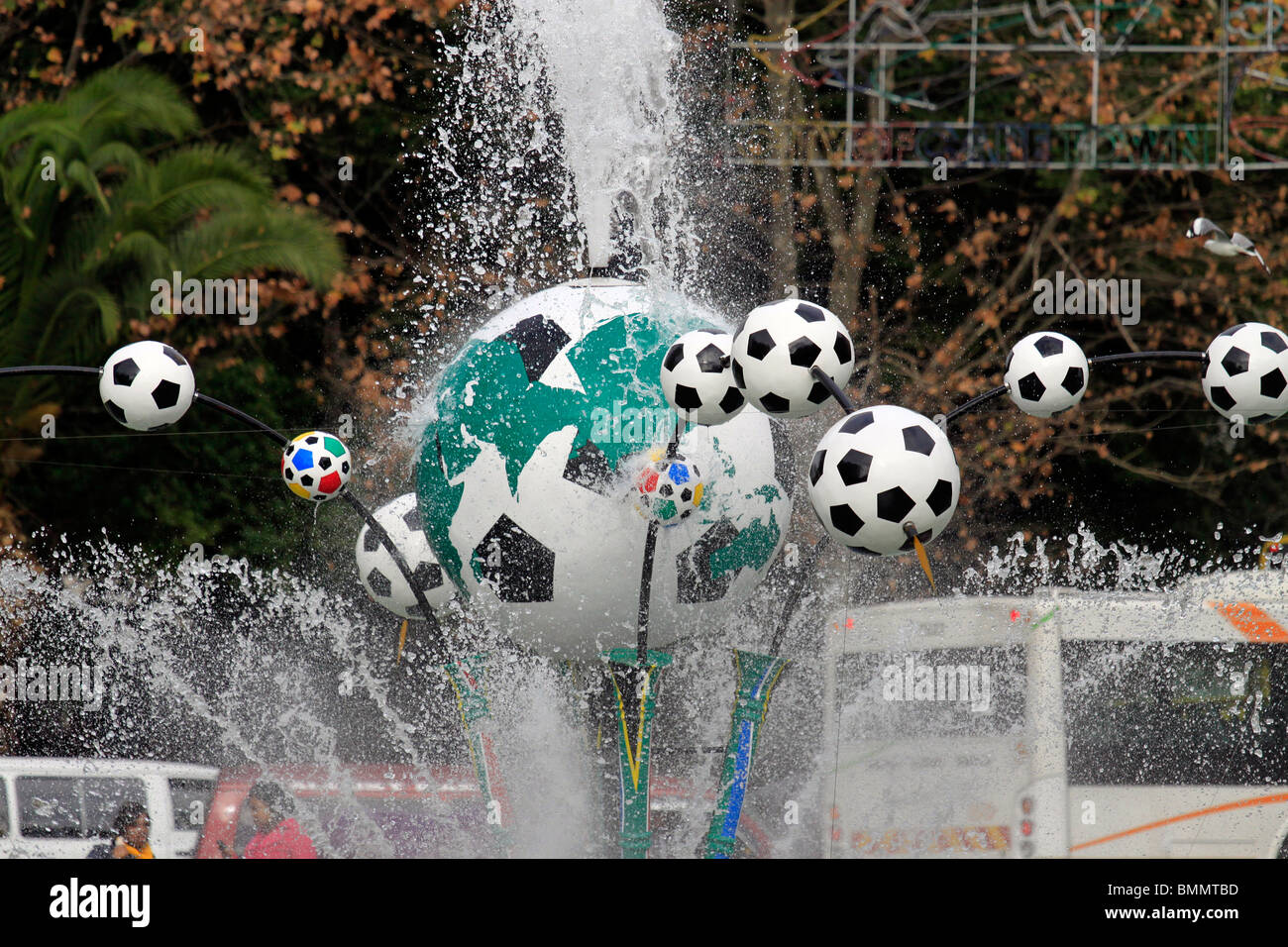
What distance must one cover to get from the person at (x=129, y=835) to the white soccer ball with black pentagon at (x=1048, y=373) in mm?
5764

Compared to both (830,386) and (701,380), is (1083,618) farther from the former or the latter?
(830,386)

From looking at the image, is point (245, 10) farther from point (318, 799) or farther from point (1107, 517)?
point (1107, 517)

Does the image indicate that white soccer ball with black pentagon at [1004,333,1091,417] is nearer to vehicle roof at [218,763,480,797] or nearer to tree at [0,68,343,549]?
vehicle roof at [218,763,480,797]

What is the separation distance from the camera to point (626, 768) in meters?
6.50

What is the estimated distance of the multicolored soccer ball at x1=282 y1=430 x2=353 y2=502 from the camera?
276 inches

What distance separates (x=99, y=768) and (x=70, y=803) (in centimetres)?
33

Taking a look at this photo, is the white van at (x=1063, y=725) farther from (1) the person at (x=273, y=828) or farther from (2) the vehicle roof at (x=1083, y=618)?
(1) the person at (x=273, y=828)

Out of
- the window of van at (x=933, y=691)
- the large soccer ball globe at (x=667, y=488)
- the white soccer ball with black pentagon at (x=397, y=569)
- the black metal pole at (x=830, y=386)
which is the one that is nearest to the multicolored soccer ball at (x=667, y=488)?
the large soccer ball globe at (x=667, y=488)

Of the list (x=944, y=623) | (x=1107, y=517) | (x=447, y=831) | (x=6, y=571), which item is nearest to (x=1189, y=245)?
(x=1107, y=517)

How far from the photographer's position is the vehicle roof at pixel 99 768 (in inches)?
398

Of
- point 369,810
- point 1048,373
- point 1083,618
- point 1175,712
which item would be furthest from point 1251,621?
point 369,810

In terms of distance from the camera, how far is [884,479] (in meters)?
5.00

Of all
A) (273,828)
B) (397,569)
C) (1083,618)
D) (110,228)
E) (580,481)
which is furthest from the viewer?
(110,228)

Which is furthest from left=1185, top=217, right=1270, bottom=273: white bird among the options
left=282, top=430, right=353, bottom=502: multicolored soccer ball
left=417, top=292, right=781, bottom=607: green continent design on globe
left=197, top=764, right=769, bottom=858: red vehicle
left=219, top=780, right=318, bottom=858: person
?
left=219, top=780, right=318, bottom=858: person
